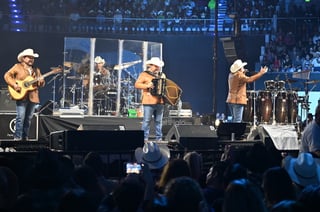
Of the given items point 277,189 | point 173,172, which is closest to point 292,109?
point 173,172

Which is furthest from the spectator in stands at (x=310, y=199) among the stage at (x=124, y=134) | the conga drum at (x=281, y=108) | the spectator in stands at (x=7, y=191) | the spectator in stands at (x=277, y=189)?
the conga drum at (x=281, y=108)

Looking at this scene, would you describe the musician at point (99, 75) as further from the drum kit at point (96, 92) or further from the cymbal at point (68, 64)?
the cymbal at point (68, 64)

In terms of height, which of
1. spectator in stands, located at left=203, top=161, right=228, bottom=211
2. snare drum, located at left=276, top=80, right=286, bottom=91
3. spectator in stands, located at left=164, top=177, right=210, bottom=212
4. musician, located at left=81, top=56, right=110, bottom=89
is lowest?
spectator in stands, located at left=203, top=161, right=228, bottom=211

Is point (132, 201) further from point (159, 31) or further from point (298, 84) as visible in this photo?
point (159, 31)

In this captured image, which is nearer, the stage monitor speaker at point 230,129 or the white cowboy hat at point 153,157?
the white cowboy hat at point 153,157

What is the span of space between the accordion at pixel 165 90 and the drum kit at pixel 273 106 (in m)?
3.30

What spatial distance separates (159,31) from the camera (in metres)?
23.0

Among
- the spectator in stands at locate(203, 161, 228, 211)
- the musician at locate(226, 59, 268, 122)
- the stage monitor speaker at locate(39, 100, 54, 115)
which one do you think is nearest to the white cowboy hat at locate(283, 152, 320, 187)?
the spectator in stands at locate(203, 161, 228, 211)

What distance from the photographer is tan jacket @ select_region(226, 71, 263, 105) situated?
45.3 feet

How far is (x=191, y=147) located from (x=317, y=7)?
15.6 m

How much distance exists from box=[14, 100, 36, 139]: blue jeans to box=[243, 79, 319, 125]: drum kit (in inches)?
239

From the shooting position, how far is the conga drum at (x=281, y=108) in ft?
50.0

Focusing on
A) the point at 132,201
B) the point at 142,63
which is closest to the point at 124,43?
the point at 142,63

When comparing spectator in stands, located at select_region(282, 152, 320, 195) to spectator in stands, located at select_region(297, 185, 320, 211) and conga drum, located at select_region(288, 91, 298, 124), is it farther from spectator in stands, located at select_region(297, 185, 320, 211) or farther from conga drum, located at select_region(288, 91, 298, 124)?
conga drum, located at select_region(288, 91, 298, 124)
